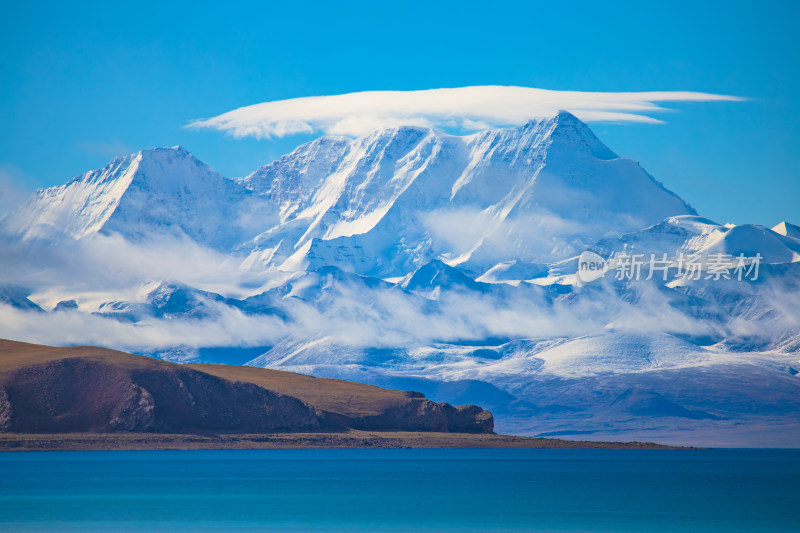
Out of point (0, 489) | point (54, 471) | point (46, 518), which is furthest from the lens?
point (54, 471)

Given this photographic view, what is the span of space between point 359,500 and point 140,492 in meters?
28.8

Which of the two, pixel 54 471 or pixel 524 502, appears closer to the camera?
pixel 524 502

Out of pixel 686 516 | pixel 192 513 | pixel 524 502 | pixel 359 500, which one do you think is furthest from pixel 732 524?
pixel 192 513

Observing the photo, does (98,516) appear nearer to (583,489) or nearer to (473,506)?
Result: (473,506)

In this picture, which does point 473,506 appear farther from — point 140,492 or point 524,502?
point 140,492

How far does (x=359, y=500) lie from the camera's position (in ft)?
487

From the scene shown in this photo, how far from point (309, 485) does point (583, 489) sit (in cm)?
3804

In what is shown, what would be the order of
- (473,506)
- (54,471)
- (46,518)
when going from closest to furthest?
(46,518) → (473,506) → (54,471)

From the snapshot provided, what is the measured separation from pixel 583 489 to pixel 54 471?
81.4 metres

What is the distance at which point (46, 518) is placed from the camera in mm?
123250

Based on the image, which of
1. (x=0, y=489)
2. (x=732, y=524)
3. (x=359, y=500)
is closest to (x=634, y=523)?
(x=732, y=524)

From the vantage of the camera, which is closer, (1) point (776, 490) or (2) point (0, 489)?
(2) point (0, 489)

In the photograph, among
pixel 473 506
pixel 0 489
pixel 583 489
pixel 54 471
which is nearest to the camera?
pixel 473 506

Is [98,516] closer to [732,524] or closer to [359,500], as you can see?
[359,500]
